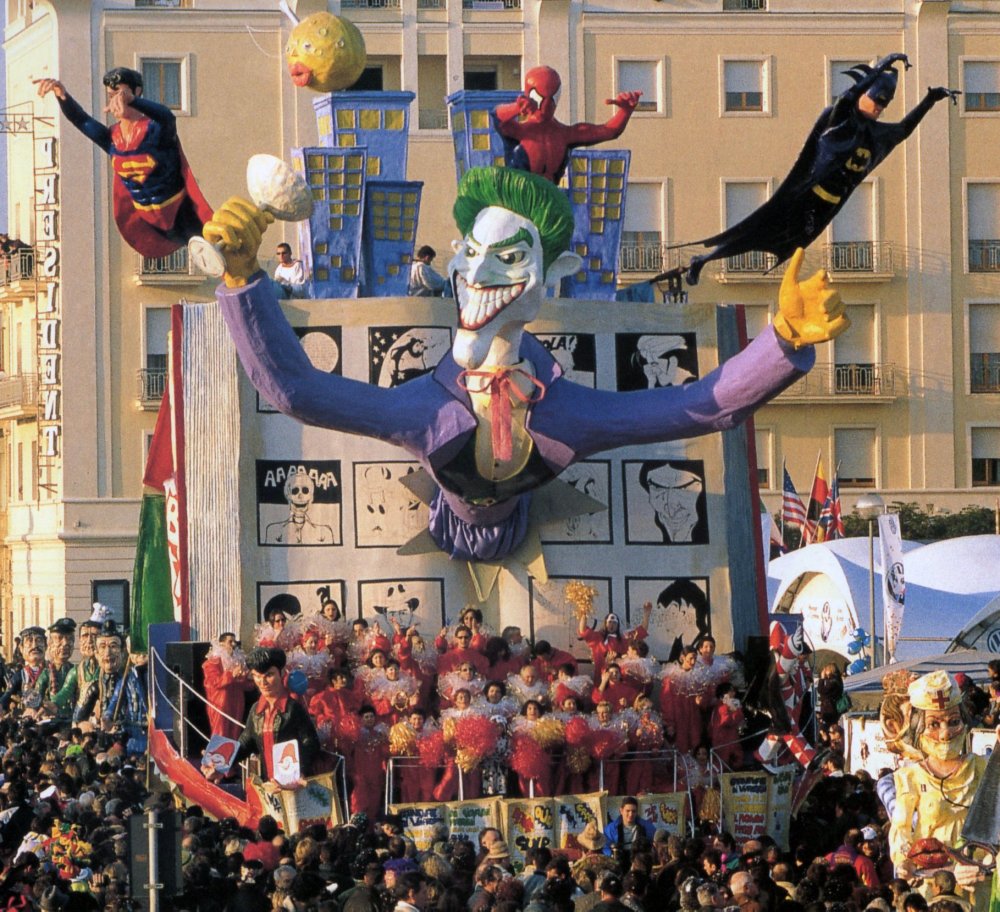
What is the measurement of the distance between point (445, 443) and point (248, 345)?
5.13ft

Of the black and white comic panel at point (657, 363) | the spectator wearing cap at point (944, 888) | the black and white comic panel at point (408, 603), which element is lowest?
the spectator wearing cap at point (944, 888)

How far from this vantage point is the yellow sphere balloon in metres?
20.8

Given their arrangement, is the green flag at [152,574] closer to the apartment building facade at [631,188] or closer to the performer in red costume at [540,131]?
the performer in red costume at [540,131]

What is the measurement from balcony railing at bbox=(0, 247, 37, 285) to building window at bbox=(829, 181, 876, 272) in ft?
45.9

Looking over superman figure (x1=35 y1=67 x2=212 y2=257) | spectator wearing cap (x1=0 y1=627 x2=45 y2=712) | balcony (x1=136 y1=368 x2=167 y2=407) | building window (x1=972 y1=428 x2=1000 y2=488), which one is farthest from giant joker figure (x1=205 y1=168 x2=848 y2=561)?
building window (x1=972 y1=428 x2=1000 y2=488)

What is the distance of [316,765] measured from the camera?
1830 cm

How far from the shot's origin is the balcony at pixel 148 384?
149ft

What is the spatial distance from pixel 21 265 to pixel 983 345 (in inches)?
672

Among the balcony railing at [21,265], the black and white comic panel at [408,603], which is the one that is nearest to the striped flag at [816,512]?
the black and white comic panel at [408,603]

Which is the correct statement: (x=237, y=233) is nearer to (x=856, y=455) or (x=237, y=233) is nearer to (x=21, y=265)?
(x=21, y=265)

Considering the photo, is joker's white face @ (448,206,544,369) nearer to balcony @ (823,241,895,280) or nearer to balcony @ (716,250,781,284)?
balcony @ (716,250,781,284)

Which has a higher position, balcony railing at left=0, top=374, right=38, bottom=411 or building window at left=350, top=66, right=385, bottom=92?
building window at left=350, top=66, right=385, bottom=92

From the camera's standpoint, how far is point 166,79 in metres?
46.3

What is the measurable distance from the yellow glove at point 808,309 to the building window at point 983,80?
31238mm
